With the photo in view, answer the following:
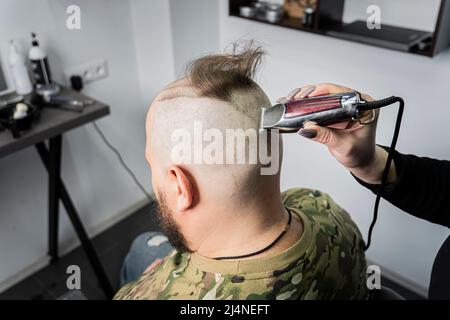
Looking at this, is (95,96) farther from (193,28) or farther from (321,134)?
(321,134)

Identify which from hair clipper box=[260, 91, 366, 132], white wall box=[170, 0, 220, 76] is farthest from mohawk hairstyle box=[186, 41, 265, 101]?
white wall box=[170, 0, 220, 76]

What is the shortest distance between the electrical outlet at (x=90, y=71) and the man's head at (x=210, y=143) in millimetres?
1088

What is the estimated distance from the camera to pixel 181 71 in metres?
1.37

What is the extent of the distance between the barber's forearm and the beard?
38 cm

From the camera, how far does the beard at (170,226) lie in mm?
839

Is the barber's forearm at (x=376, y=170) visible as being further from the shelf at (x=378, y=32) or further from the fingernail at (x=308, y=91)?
the shelf at (x=378, y=32)

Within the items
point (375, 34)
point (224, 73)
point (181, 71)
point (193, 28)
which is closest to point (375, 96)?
point (375, 34)

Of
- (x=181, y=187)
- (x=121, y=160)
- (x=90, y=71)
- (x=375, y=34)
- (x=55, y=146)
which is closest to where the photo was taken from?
(x=181, y=187)

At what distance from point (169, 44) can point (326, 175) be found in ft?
2.97

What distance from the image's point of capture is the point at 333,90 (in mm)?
777

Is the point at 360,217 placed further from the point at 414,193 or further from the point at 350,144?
the point at 350,144

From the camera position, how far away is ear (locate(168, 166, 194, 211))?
2.45 feet

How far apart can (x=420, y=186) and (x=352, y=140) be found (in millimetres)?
236

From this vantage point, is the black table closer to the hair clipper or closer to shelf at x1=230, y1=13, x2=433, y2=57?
shelf at x1=230, y1=13, x2=433, y2=57
